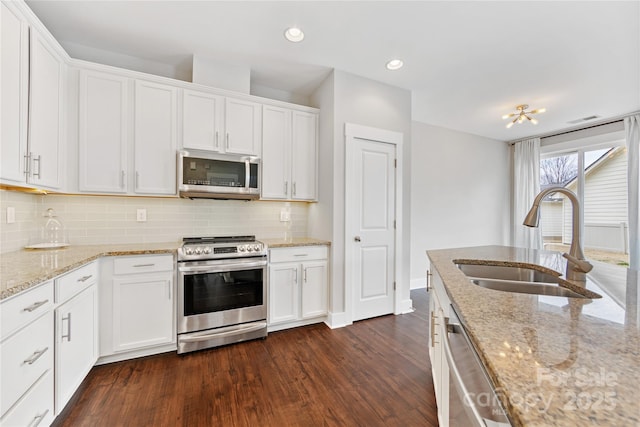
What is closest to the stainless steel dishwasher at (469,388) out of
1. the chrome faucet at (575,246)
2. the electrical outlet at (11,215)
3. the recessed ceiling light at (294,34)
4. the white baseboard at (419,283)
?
the chrome faucet at (575,246)

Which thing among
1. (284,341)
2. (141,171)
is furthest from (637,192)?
(141,171)

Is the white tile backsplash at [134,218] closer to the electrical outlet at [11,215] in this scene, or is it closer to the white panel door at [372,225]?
the electrical outlet at [11,215]

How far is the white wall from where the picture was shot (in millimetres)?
4398

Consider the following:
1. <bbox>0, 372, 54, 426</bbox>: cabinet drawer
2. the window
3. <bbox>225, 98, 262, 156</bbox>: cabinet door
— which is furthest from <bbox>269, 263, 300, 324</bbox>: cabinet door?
the window

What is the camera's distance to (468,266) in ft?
5.51

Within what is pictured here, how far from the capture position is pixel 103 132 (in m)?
2.30

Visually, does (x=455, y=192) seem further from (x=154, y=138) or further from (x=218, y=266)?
(x=154, y=138)

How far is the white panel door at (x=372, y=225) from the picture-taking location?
3.00 m

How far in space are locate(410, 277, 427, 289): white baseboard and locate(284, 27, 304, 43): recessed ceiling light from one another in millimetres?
3654

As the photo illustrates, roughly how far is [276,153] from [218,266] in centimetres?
135

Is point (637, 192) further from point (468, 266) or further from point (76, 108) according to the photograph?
point (76, 108)

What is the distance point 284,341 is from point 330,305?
0.62 m

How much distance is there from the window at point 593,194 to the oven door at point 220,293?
4250 mm

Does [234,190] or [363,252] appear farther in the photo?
[363,252]
